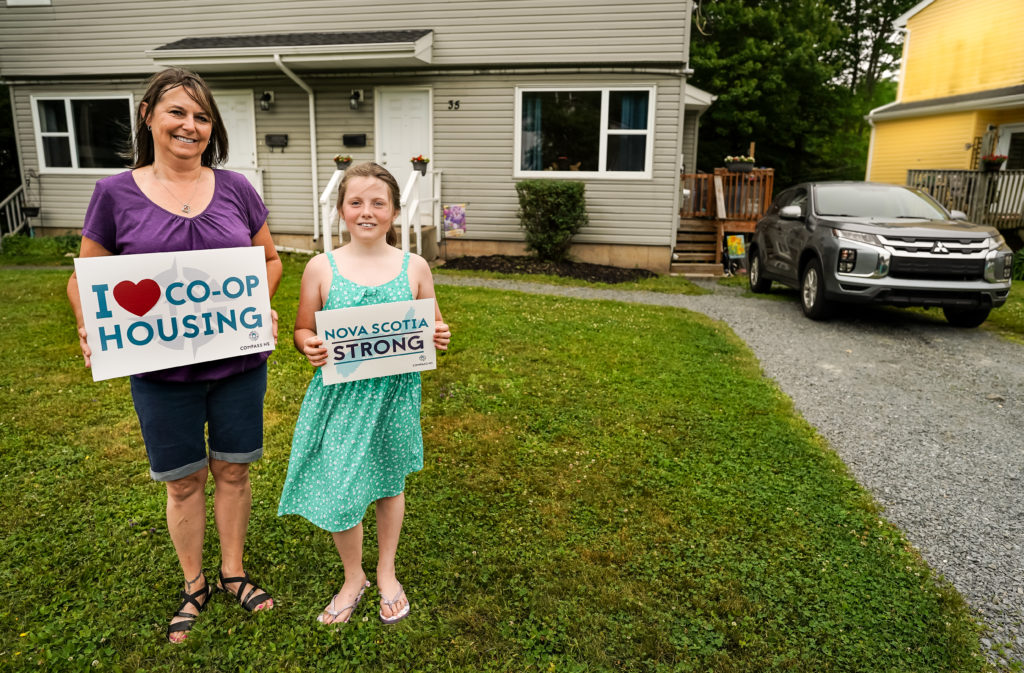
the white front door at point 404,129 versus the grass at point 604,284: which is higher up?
the white front door at point 404,129

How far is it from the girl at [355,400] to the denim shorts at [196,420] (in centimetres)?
19

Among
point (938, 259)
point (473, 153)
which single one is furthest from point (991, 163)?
point (473, 153)

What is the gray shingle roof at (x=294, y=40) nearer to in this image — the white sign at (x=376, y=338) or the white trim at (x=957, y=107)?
the white sign at (x=376, y=338)

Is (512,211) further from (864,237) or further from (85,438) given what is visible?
(85,438)

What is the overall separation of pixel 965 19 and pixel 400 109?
16112mm

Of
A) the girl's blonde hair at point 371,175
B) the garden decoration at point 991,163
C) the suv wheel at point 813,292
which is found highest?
the garden decoration at point 991,163

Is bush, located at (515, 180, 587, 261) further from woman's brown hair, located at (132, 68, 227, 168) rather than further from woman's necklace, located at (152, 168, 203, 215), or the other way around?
woman's necklace, located at (152, 168, 203, 215)

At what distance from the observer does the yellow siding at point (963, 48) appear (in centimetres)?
1722

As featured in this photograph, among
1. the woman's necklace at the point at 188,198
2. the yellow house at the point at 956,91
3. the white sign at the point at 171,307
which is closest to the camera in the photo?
the white sign at the point at 171,307

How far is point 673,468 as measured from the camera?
161 inches

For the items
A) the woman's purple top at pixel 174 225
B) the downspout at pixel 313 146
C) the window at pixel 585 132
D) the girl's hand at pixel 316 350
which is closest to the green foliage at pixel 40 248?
the downspout at pixel 313 146

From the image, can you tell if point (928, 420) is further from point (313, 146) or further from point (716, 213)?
point (313, 146)

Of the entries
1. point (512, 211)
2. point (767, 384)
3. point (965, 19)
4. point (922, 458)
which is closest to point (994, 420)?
point (922, 458)

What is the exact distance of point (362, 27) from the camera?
493 inches
